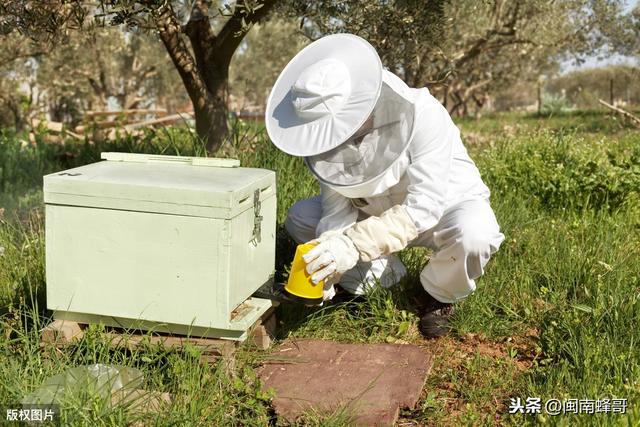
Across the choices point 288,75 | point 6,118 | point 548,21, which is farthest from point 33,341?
point 6,118

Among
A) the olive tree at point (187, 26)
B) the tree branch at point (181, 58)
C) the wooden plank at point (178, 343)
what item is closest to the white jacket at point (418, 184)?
the wooden plank at point (178, 343)

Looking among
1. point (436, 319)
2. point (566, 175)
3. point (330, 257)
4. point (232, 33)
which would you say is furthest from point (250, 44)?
point (330, 257)

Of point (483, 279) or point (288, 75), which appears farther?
point (483, 279)

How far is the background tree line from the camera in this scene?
12.5 ft

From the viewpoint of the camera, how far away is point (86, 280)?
2.36 metres

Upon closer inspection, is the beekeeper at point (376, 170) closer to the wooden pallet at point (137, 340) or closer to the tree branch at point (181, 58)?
the wooden pallet at point (137, 340)

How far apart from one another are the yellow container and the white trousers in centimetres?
50

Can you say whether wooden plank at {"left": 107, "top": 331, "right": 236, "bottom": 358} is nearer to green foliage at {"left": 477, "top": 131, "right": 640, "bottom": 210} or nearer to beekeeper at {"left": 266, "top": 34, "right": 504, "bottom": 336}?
beekeeper at {"left": 266, "top": 34, "right": 504, "bottom": 336}

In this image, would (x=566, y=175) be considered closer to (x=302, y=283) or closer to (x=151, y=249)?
(x=302, y=283)

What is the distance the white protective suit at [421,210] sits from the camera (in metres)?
2.56

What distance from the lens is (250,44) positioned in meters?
24.7

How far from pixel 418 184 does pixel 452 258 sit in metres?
0.35

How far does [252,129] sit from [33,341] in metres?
2.73

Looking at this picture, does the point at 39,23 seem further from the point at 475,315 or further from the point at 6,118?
the point at 6,118
